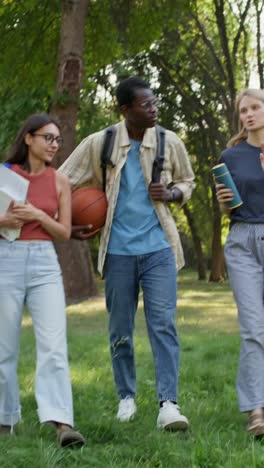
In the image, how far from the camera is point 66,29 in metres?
17.3

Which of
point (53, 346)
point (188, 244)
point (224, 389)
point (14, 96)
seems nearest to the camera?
point (53, 346)

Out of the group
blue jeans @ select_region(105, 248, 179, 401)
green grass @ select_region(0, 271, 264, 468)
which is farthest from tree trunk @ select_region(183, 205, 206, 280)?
blue jeans @ select_region(105, 248, 179, 401)

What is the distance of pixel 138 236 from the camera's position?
20.4 feet

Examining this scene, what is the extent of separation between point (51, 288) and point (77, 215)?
2.29 ft

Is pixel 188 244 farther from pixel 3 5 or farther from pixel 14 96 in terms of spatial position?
pixel 3 5

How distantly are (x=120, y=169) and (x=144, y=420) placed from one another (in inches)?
64.0

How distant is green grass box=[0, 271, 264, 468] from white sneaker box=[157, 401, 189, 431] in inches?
2.8

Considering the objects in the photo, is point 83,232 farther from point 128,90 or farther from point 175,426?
point 175,426

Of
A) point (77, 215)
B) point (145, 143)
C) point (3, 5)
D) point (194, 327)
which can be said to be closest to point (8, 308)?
point (77, 215)

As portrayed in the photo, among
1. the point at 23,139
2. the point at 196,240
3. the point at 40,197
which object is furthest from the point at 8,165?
the point at 196,240

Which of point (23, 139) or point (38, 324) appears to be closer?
point (38, 324)

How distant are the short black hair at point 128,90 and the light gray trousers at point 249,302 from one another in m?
1.06

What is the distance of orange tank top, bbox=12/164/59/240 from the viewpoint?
5703 millimetres

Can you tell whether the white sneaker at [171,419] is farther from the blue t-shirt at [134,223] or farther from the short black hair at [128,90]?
the short black hair at [128,90]
